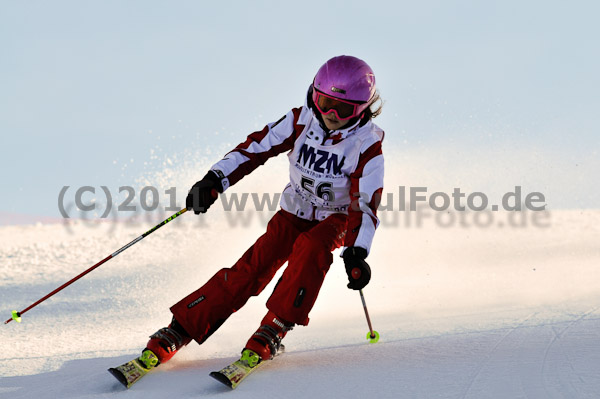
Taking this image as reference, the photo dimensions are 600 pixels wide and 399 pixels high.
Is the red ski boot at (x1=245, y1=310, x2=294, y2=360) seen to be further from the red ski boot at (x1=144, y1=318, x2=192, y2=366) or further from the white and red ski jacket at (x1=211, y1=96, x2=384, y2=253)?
the white and red ski jacket at (x1=211, y1=96, x2=384, y2=253)

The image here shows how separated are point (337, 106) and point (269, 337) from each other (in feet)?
4.56

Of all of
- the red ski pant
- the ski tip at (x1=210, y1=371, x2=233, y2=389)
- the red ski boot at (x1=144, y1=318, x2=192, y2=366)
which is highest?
the red ski pant

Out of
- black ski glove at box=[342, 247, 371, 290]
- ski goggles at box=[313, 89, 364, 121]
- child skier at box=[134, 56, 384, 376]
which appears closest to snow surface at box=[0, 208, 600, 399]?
child skier at box=[134, 56, 384, 376]

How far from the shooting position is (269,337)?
11.6 ft

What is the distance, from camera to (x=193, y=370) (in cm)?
351

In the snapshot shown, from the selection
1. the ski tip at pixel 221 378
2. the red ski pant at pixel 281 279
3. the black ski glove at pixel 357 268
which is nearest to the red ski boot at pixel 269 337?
the red ski pant at pixel 281 279

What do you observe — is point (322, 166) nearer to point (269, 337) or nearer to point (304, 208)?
point (304, 208)

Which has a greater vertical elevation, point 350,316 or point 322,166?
point 322,166

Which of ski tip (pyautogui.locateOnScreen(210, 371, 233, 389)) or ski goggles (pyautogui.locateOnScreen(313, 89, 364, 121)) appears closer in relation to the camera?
ski tip (pyautogui.locateOnScreen(210, 371, 233, 389))

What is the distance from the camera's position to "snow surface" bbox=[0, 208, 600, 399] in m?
3.18

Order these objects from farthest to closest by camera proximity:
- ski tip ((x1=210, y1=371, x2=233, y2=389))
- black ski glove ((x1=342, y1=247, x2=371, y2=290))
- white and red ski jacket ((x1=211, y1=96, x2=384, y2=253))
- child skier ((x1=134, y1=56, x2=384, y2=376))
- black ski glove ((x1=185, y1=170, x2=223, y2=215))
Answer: black ski glove ((x1=185, y1=170, x2=223, y2=215)) < white and red ski jacket ((x1=211, y1=96, x2=384, y2=253)) < child skier ((x1=134, y1=56, x2=384, y2=376)) < black ski glove ((x1=342, y1=247, x2=371, y2=290)) < ski tip ((x1=210, y1=371, x2=233, y2=389))

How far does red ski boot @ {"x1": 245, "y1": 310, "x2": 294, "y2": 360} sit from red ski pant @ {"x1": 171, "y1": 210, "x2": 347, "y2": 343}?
6.4 inches

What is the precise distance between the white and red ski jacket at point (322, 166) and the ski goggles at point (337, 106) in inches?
3.5

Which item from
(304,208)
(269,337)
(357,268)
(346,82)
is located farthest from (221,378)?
(346,82)
